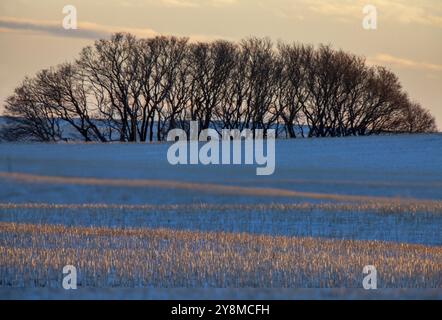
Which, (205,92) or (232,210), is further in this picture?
(205,92)

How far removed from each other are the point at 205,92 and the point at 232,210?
49477mm

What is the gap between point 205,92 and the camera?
236 feet

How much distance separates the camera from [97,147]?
4772cm

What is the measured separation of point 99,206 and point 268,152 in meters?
21.8

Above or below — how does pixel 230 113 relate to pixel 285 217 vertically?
above

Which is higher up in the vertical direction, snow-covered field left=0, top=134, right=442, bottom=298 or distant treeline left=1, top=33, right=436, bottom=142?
distant treeline left=1, top=33, right=436, bottom=142

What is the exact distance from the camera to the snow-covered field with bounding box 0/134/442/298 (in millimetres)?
12094

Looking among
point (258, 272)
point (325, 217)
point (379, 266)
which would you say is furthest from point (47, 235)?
point (325, 217)

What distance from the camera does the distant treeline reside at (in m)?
67.6

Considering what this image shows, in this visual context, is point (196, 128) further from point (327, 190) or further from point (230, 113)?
point (327, 190)

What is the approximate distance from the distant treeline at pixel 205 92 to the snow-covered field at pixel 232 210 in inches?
1041

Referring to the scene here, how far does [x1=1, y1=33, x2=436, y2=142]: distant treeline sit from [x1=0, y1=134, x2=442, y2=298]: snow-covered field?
2645cm

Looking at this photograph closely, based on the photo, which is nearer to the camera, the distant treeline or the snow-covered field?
the snow-covered field

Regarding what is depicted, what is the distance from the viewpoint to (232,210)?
22.9m
